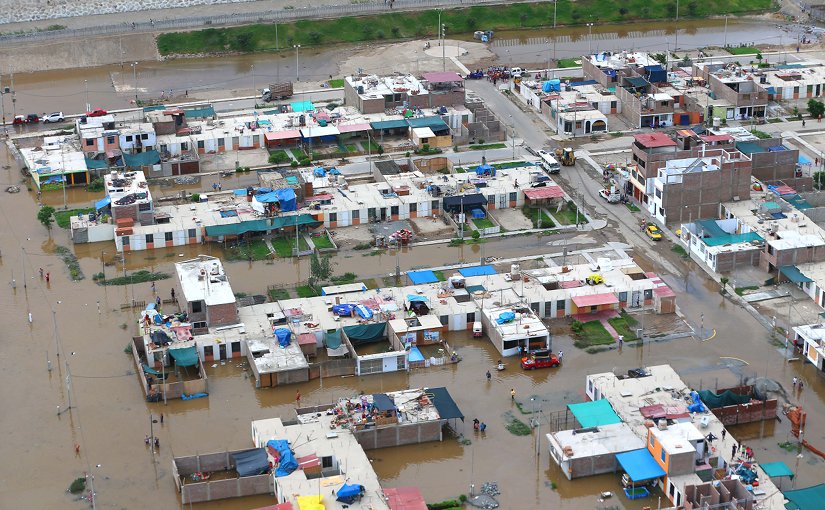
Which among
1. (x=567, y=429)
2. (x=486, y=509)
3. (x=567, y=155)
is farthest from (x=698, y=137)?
(x=486, y=509)

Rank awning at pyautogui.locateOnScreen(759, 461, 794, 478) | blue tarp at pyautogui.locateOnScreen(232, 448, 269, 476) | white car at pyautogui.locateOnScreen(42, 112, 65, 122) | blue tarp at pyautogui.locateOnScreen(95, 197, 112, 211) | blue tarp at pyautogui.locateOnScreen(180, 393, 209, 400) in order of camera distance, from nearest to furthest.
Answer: awning at pyautogui.locateOnScreen(759, 461, 794, 478), blue tarp at pyautogui.locateOnScreen(232, 448, 269, 476), blue tarp at pyautogui.locateOnScreen(180, 393, 209, 400), blue tarp at pyautogui.locateOnScreen(95, 197, 112, 211), white car at pyautogui.locateOnScreen(42, 112, 65, 122)

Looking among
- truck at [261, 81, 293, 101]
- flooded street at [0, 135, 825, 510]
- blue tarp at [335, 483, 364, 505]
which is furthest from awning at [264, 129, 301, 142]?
blue tarp at [335, 483, 364, 505]

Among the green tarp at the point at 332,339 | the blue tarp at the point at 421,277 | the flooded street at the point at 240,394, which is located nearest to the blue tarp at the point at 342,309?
the green tarp at the point at 332,339

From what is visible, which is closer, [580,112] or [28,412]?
[28,412]

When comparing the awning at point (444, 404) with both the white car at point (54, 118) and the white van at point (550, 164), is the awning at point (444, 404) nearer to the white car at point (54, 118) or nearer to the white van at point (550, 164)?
the white van at point (550, 164)

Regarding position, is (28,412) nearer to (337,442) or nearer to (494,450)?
(337,442)

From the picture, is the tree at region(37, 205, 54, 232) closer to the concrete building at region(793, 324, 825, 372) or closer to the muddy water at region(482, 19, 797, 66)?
the concrete building at region(793, 324, 825, 372)
